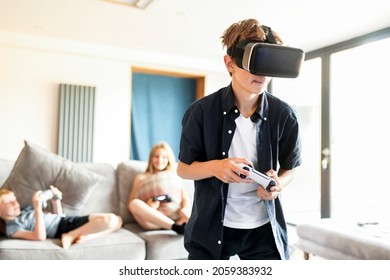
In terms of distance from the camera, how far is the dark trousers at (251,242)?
0.72m

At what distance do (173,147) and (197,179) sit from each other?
125cm

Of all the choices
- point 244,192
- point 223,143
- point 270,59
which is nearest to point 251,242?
point 244,192

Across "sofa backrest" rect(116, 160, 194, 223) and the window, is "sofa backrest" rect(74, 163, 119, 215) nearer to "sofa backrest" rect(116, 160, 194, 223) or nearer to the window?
"sofa backrest" rect(116, 160, 194, 223)

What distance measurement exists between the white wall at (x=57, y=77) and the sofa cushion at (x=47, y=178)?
3.9 inches

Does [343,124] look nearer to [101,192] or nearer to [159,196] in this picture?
[159,196]

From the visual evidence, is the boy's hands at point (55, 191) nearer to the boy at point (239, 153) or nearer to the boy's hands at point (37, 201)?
the boy's hands at point (37, 201)

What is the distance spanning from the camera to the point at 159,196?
1.70 m

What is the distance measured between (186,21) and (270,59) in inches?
37.9

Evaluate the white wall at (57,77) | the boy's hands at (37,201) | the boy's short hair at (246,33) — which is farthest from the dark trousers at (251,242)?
the boy's hands at (37,201)

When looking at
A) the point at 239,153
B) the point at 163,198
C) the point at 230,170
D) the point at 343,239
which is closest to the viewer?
the point at 230,170

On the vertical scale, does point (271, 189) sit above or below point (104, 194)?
above

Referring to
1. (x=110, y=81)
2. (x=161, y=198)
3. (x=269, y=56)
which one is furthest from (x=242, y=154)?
(x=110, y=81)

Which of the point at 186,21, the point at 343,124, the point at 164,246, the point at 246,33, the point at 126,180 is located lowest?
the point at 164,246

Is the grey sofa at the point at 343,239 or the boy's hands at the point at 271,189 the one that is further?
the grey sofa at the point at 343,239
